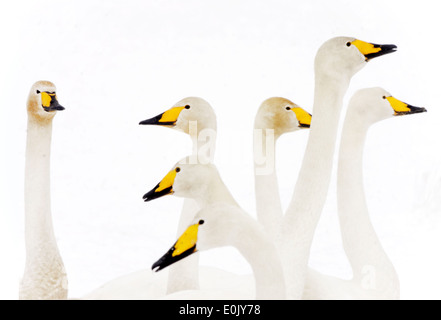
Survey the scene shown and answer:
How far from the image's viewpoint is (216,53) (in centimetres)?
155

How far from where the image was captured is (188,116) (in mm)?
1213

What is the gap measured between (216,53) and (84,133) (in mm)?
327

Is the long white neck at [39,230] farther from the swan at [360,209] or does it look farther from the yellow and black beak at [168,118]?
the swan at [360,209]

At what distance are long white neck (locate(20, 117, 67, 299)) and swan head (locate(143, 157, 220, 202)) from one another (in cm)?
24

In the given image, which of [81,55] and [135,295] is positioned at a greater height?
[81,55]

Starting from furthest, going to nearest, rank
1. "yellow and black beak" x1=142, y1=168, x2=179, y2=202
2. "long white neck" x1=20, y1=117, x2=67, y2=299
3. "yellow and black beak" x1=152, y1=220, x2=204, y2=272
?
1. "long white neck" x1=20, y1=117, x2=67, y2=299
2. "yellow and black beak" x1=142, y1=168, x2=179, y2=202
3. "yellow and black beak" x1=152, y1=220, x2=204, y2=272

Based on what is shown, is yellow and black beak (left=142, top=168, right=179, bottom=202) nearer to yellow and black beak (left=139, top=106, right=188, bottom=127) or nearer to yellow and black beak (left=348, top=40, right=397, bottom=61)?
yellow and black beak (left=139, top=106, right=188, bottom=127)

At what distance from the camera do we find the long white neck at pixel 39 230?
1148mm

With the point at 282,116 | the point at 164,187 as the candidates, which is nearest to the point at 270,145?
the point at 282,116

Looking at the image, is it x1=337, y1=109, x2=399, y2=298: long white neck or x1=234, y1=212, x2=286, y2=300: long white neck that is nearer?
x1=234, y1=212, x2=286, y2=300: long white neck

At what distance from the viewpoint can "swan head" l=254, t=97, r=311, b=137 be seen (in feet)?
4.01

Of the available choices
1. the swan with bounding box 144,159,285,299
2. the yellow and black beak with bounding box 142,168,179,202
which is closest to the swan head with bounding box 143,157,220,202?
the yellow and black beak with bounding box 142,168,179,202

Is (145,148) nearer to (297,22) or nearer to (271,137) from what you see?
(271,137)
